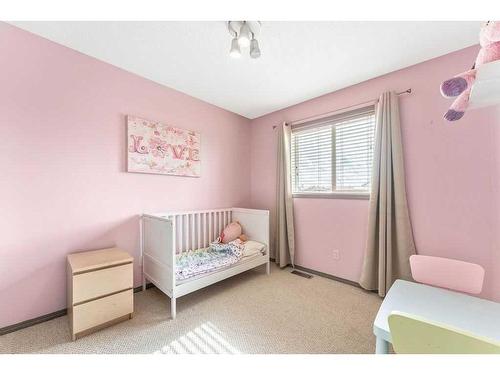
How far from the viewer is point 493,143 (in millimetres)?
1568

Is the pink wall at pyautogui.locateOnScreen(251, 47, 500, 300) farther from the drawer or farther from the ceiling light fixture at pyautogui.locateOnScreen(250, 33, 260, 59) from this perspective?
the drawer

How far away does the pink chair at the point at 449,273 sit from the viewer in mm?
1118

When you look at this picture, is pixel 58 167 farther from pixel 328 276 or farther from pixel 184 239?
pixel 328 276

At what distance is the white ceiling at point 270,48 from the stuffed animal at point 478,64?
3.05 feet

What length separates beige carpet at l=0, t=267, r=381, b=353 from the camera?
1.40 m

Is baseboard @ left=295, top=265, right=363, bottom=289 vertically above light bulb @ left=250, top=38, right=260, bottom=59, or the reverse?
light bulb @ left=250, top=38, right=260, bottom=59

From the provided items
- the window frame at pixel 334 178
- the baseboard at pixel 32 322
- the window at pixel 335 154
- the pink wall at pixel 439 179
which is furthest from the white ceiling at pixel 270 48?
the baseboard at pixel 32 322

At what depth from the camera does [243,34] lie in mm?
1370

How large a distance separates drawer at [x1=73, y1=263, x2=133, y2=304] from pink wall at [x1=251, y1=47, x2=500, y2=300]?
2139mm

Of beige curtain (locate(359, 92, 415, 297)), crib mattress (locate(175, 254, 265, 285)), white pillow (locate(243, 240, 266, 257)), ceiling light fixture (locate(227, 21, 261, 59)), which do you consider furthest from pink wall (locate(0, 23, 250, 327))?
beige curtain (locate(359, 92, 415, 297))

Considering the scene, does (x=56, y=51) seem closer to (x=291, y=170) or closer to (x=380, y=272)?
(x=291, y=170)

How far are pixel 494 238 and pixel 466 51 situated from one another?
1.51m

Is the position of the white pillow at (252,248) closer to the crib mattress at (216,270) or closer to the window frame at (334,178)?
the crib mattress at (216,270)

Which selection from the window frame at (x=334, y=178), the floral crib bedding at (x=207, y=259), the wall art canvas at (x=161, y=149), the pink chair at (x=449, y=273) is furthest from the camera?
the window frame at (x=334, y=178)
